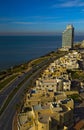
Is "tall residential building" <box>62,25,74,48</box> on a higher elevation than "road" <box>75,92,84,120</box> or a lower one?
higher

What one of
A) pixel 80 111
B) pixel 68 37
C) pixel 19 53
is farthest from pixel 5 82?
pixel 68 37

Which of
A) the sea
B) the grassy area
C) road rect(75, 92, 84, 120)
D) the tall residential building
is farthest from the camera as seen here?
the tall residential building

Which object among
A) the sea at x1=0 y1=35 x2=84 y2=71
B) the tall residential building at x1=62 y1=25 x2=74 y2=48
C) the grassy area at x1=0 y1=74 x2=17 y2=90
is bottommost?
the sea at x1=0 y1=35 x2=84 y2=71

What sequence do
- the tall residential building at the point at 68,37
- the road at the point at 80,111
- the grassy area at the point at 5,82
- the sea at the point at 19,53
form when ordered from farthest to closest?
the tall residential building at the point at 68,37
the sea at the point at 19,53
the grassy area at the point at 5,82
the road at the point at 80,111

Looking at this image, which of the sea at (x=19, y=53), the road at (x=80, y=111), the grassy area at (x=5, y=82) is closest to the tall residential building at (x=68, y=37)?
the sea at (x=19, y=53)

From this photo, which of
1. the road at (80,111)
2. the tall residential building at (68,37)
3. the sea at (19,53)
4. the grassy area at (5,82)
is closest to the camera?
the road at (80,111)

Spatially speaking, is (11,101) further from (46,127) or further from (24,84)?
(46,127)

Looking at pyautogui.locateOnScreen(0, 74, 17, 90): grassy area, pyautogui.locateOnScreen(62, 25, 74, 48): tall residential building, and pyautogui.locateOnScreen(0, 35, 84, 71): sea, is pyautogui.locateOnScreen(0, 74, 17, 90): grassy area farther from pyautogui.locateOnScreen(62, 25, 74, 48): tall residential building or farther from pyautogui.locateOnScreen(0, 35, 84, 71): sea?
pyautogui.locateOnScreen(62, 25, 74, 48): tall residential building

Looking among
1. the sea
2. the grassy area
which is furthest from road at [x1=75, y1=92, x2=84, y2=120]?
the sea

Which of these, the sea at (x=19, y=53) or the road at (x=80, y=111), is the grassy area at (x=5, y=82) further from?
the sea at (x=19, y=53)

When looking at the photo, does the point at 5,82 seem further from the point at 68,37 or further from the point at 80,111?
the point at 68,37

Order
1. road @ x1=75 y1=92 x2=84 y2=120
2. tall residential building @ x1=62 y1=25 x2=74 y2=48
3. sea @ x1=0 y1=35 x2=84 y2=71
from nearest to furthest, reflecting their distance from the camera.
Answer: road @ x1=75 y1=92 x2=84 y2=120, sea @ x1=0 y1=35 x2=84 y2=71, tall residential building @ x1=62 y1=25 x2=74 y2=48
